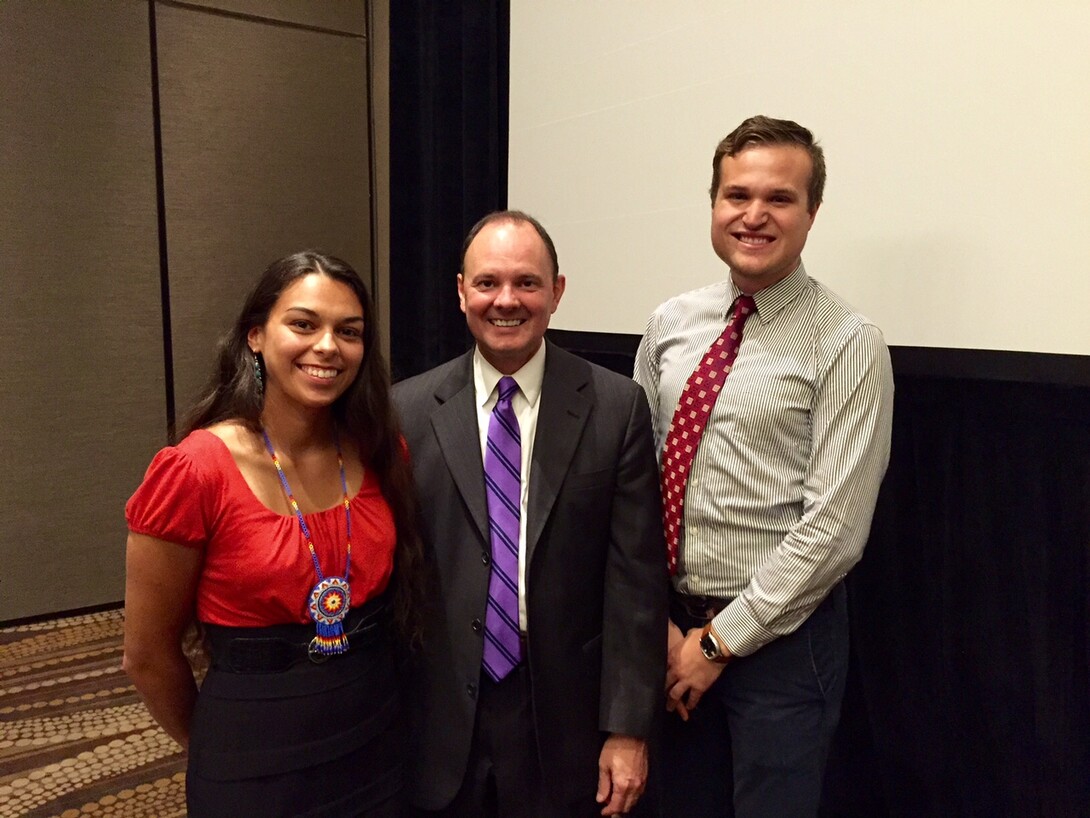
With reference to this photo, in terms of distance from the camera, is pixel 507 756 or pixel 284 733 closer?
pixel 284 733

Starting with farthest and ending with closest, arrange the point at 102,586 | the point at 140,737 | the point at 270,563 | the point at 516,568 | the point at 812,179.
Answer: the point at 102,586 < the point at 140,737 < the point at 812,179 < the point at 516,568 < the point at 270,563

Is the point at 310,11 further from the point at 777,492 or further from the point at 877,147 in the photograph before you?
the point at 777,492

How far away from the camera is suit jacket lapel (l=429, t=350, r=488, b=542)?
1338mm

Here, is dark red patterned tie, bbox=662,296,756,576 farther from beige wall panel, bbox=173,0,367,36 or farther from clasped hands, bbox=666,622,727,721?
beige wall panel, bbox=173,0,367,36

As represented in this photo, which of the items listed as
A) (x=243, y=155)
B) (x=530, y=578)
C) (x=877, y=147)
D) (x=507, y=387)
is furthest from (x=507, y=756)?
(x=243, y=155)

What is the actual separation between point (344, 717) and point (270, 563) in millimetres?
284

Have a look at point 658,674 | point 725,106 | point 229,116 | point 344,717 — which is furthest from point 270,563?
point 229,116

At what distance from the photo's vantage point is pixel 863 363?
4.50 ft

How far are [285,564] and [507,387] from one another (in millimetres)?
493

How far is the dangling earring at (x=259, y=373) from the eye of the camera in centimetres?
129

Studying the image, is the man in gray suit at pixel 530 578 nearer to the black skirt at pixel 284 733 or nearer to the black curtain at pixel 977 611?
the black skirt at pixel 284 733

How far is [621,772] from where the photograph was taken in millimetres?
1374

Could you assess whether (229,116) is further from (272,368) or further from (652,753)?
(652,753)

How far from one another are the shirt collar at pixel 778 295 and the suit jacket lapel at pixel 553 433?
37cm
